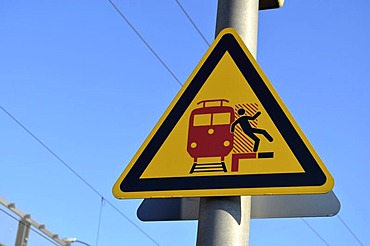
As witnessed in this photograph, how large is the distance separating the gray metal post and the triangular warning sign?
11.5 meters

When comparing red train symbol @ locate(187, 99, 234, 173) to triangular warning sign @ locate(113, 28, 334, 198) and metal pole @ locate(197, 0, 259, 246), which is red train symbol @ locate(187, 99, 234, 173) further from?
metal pole @ locate(197, 0, 259, 246)

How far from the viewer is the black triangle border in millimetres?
2977

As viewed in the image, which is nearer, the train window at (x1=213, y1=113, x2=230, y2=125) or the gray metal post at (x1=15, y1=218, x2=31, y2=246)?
the train window at (x1=213, y1=113, x2=230, y2=125)

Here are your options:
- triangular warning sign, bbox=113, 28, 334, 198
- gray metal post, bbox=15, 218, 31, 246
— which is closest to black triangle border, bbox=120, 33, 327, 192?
triangular warning sign, bbox=113, 28, 334, 198

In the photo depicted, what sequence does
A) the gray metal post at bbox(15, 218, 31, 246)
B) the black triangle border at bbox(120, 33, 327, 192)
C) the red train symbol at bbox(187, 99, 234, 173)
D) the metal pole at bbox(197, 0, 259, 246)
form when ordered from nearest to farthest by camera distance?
the metal pole at bbox(197, 0, 259, 246) < the black triangle border at bbox(120, 33, 327, 192) < the red train symbol at bbox(187, 99, 234, 173) < the gray metal post at bbox(15, 218, 31, 246)

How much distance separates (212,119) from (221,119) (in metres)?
0.04

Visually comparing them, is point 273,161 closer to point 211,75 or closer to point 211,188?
point 211,188

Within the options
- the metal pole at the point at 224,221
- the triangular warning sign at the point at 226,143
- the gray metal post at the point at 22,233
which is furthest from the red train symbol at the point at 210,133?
the gray metal post at the point at 22,233

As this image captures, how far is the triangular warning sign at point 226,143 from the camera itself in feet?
9.80

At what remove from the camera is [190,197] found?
3059mm

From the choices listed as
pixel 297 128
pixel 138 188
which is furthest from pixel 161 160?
pixel 297 128

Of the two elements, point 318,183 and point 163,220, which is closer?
point 318,183

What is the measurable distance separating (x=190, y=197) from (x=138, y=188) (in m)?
0.25

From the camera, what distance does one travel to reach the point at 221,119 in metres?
3.16
